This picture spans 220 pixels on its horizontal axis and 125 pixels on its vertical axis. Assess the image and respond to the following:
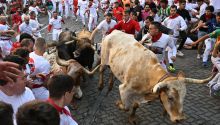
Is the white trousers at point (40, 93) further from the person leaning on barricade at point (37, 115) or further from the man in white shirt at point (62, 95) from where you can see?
the person leaning on barricade at point (37, 115)

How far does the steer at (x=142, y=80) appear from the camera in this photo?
21.1ft

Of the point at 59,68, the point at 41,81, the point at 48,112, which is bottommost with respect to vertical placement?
the point at 59,68

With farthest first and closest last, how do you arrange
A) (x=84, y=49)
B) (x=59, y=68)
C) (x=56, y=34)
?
(x=56, y=34) < (x=84, y=49) < (x=59, y=68)

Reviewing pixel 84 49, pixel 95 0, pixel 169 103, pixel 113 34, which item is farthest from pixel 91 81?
pixel 95 0

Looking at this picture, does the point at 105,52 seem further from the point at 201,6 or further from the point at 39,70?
the point at 201,6

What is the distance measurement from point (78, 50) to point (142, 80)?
116 inches

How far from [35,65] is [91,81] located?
373cm

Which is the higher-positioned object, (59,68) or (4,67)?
(4,67)

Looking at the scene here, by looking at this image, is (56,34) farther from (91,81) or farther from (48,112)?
(48,112)

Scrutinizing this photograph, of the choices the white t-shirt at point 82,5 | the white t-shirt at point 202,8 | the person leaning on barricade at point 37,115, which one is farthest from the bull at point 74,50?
the white t-shirt at point 82,5

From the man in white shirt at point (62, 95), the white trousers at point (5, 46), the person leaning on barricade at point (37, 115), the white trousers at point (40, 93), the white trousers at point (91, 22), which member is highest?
the person leaning on barricade at point (37, 115)

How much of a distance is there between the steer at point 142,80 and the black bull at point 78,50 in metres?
1.08

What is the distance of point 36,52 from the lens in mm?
6887

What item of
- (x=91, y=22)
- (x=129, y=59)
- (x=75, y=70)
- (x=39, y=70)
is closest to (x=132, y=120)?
(x=129, y=59)
